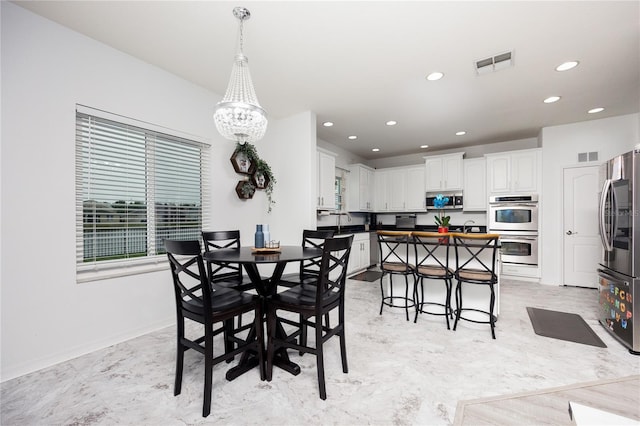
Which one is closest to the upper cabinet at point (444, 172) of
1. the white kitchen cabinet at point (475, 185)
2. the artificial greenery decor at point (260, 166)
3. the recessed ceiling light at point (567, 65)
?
the white kitchen cabinet at point (475, 185)

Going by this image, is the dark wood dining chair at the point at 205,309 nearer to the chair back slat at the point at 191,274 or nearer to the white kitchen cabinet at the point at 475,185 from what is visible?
the chair back slat at the point at 191,274

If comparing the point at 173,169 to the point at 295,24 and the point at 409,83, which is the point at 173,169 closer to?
the point at 295,24

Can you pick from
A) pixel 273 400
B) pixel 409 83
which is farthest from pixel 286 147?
pixel 273 400

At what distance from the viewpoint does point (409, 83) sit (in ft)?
10.5

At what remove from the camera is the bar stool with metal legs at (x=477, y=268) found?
265 centimetres

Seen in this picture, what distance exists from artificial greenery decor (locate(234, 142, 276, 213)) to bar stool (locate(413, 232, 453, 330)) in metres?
2.27

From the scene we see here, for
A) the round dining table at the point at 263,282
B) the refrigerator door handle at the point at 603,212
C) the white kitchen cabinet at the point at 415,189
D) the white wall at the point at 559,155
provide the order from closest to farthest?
the round dining table at the point at 263,282 → the refrigerator door handle at the point at 603,212 → the white wall at the point at 559,155 → the white kitchen cabinet at the point at 415,189

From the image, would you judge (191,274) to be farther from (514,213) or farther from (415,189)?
(415,189)

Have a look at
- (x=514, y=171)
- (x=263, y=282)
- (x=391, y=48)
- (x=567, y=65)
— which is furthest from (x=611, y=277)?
(x=263, y=282)

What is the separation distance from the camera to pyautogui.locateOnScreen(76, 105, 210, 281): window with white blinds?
8.02 ft

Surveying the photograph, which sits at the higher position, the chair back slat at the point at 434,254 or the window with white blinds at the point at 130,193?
the window with white blinds at the point at 130,193

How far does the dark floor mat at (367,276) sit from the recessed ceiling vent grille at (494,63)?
11.7 feet

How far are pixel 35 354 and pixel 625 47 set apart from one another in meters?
5.74

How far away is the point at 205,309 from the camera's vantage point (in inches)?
65.2
